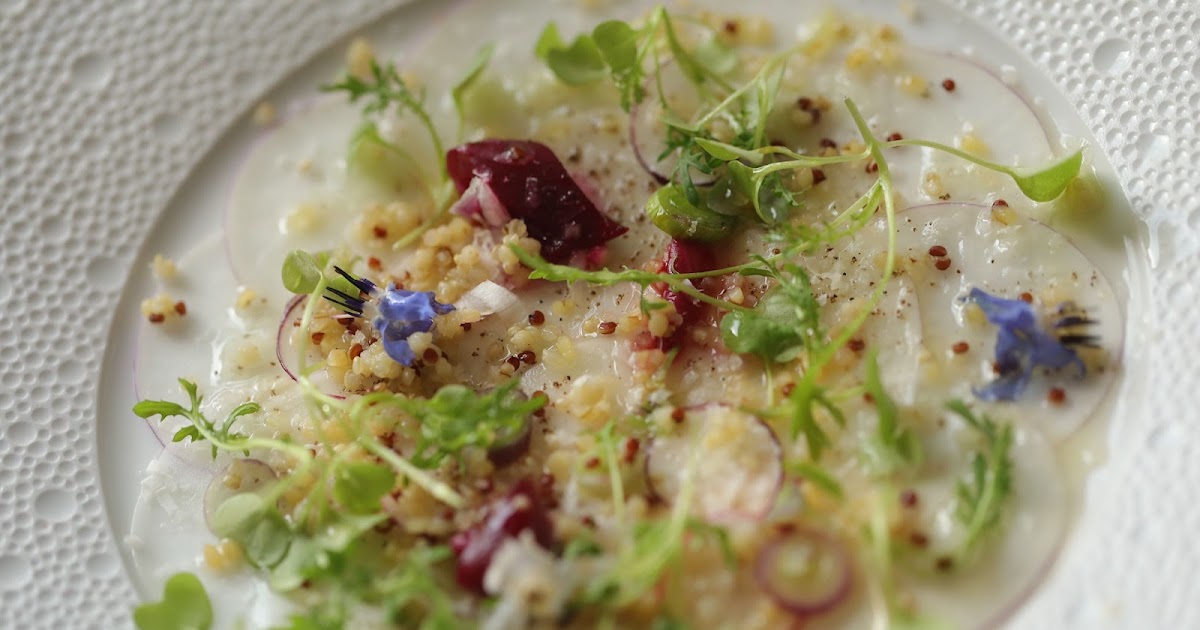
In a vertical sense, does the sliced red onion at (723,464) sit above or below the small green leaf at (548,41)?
below

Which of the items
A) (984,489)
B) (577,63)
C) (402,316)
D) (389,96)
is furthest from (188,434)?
(984,489)

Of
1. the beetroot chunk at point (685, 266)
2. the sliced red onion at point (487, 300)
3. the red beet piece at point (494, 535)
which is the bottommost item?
the red beet piece at point (494, 535)

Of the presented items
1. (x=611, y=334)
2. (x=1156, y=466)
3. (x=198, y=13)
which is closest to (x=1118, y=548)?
(x=1156, y=466)

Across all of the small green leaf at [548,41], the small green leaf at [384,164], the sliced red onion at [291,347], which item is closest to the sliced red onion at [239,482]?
the sliced red onion at [291,347]

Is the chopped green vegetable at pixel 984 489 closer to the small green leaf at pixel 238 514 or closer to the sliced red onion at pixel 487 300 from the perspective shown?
the sliced red onion at pixel 487 300

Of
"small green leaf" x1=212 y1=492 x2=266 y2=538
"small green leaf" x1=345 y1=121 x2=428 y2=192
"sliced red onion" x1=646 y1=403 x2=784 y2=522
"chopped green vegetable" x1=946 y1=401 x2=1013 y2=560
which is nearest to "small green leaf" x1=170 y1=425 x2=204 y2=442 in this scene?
"small green leaf" x1=212 y1=492 x2=266 y2=538

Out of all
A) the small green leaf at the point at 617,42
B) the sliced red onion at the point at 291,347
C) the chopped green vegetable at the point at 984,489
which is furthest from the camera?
the small green leaf at the point at 617,42

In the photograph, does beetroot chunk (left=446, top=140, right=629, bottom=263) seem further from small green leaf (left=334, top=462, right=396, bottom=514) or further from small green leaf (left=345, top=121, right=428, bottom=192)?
small green leaf (left=334, top=462, right=396, bottom=514)
